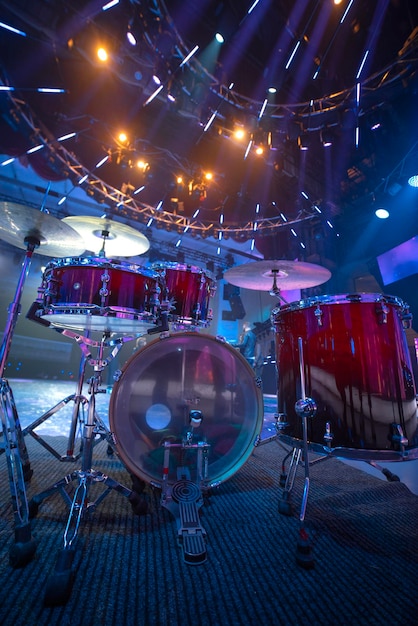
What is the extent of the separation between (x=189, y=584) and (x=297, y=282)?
8.17 feet

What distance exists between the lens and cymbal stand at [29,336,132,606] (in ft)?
3.02

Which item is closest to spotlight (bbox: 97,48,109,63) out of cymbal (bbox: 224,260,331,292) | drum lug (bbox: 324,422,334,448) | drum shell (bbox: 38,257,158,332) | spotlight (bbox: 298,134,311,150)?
spotlight (bbox: 298,134,311,150)

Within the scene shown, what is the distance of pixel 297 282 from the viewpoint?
2.81 meters

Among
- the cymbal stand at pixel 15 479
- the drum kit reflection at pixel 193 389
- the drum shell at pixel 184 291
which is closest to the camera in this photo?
the cymbal stand at pixel 15 479

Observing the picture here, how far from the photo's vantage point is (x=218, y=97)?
5574 mm

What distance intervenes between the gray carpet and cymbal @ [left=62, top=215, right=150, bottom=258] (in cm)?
200

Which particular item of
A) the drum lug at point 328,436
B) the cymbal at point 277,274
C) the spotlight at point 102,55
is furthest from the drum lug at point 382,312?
the spotlight at point 102,55

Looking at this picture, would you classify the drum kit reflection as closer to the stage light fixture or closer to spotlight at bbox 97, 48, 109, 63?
spotlight at bbox 97, 48, 109, 63

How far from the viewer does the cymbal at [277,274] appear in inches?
94.0

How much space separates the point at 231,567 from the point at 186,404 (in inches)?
35.6

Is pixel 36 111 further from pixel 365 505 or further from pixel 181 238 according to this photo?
pixel 365 505

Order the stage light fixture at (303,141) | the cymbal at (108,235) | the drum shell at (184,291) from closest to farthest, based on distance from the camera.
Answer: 1. the drum shell at (184,291)
2. the cymbal at (108,235)
3. the stage light fixture at (303,141)

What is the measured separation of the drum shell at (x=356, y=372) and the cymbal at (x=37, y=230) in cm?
177

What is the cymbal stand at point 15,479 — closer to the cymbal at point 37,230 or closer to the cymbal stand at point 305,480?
the cymbal at point 37,230
